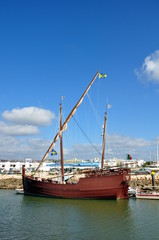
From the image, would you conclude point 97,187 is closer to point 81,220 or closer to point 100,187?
point 100,187

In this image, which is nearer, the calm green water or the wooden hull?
the calm green water

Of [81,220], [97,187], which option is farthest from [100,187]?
[81,220]

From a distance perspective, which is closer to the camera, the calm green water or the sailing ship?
the calm green water

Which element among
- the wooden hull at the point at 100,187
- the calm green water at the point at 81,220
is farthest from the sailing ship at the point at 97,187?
the calm green water at the point at 81,220

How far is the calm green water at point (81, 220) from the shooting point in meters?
17.4

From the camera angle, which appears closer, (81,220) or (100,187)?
(81,220)

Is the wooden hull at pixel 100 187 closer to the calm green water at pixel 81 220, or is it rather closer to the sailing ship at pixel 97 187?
the sailing ship at pixel 97 187

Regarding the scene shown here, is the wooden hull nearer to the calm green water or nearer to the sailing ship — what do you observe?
the sailing ship

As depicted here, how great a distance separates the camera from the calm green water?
17.4 metres

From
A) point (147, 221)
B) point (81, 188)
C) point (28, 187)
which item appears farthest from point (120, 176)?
point (28, 187)

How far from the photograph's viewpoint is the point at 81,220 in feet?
71.3

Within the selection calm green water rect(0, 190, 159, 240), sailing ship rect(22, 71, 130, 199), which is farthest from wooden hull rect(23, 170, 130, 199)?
calm green water rect(0, 190, 159, 240)

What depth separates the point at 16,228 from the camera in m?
18.9

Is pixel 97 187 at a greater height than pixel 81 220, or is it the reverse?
pixel 97 187
